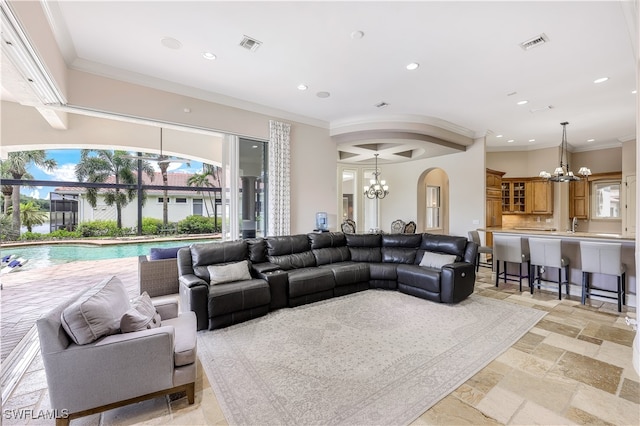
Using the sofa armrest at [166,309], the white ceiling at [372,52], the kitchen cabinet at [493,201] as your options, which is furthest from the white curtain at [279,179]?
the kitchen cabinet at [493,201]

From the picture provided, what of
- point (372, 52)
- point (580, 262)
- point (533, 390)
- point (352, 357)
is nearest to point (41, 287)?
point (352, 357)

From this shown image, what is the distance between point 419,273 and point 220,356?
A: 3.08 metres

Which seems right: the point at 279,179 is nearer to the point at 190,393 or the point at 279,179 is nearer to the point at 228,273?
the point at 228,273

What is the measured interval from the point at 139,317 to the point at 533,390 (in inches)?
122

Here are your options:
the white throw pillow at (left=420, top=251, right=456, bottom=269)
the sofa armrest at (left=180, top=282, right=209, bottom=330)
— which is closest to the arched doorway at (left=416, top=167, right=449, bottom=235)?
the white throw pillow at (left=420, top=251, right=456, bottom=269)

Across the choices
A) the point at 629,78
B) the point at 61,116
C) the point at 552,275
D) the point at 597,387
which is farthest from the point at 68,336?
the point at 629,78

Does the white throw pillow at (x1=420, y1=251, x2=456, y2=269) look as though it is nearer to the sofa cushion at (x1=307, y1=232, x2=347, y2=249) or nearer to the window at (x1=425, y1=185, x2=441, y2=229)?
the sofa cushion at (x1=307, y1=232, x2=347, y2=249)

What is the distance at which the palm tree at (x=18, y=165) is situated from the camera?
23.1 feet

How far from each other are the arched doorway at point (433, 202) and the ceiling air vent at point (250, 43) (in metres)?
6.53

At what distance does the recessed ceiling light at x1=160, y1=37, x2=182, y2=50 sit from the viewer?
122 inches

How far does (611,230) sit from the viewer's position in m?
7.75

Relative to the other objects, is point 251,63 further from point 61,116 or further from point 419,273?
point 61,116

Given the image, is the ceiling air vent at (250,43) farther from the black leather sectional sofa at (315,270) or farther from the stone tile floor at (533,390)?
the stone tile floor at (533,390)

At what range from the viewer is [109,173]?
8938 mm
